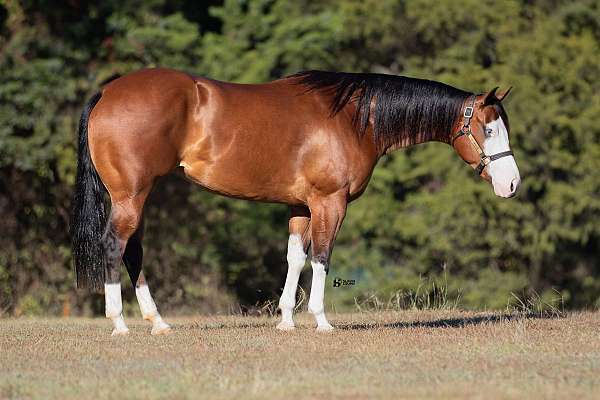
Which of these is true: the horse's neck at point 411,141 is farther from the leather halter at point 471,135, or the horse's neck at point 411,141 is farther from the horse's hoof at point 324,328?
the horse's hoof at point 324,328

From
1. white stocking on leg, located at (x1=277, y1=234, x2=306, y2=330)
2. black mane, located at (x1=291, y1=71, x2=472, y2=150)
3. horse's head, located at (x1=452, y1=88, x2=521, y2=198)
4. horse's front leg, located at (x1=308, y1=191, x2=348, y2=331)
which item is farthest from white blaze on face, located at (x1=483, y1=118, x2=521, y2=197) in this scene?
white stocking on leg, located at (x1=277, y1=234, x2=306, y2=330)

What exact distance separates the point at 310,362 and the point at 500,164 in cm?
315

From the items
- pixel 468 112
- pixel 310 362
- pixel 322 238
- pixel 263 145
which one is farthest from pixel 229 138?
pixel 310 362

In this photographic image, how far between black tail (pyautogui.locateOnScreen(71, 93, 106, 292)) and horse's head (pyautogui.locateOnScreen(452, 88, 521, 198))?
3.16m

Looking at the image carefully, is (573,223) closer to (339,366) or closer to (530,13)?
(530,13)

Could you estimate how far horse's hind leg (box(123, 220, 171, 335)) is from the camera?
895 centimetres

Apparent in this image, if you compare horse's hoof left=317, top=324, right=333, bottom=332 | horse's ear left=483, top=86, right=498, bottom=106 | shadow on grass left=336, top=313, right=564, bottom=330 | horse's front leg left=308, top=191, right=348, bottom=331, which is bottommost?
shadow on grass left=336, top=313, right=564, bottom=330

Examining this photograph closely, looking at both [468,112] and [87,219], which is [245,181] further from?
[468,112]

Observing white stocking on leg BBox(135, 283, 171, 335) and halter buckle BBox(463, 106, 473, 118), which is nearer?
white stocking on leg BBox(135, 283, 171, 335)

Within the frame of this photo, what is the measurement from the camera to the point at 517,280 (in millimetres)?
22875

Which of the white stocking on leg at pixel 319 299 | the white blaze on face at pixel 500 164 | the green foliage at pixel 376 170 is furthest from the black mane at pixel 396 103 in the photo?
the green foliage at pixel 376 170

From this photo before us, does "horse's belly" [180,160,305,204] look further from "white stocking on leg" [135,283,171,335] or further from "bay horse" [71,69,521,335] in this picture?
"white stocking on leg" [135,283,171,335]

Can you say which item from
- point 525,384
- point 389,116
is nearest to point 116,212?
point 389,116

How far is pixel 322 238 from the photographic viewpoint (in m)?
9.24
